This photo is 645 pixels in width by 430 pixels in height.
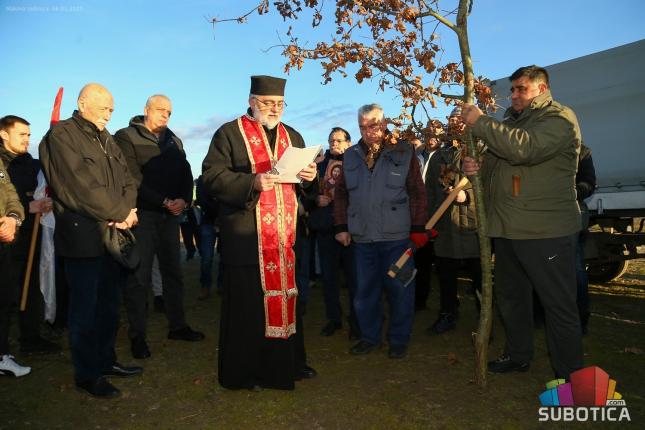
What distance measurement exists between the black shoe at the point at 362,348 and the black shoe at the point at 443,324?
82 cm

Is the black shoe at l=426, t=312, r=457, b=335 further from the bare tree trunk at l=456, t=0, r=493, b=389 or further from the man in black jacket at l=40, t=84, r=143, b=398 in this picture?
the man in black jacket at l=40, t=84, r=143, b=398

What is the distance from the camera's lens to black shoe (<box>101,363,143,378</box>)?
4.22 meters

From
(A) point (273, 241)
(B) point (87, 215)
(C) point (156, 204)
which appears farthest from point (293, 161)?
(C) point (156, 204)

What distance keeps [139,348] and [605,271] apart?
6791 mm

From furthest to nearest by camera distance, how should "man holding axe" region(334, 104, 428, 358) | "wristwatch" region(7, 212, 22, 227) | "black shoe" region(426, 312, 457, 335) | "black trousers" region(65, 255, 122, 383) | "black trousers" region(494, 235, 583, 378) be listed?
"black shoe" region(426, 312, 457, 335)
"man holding axe" region(334, 104, 428, 358)
"wristwatch" region(7, 212, 22, 227)
"black trousers" region(65, 255, 122, 383)
"black trousers" region(494, 235, 583, 378)

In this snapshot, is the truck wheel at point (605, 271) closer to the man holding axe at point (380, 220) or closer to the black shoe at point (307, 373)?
the man holding axe at point (380, 220)

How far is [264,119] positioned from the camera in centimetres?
396

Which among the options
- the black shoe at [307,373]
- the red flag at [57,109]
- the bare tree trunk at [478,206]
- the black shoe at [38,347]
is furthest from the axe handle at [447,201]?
the black shoe at [38,347]

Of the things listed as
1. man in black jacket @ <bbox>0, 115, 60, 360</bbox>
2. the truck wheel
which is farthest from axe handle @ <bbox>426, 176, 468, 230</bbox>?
the truck wheel

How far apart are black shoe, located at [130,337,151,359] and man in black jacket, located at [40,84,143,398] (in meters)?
0.81

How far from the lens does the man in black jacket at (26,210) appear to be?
4.94 metres

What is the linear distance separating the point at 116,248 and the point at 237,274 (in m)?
0.90

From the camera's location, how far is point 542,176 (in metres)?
3.57

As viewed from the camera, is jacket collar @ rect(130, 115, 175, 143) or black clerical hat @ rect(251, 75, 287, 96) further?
jacket collar @ rect(130, 115, 175, 143)
